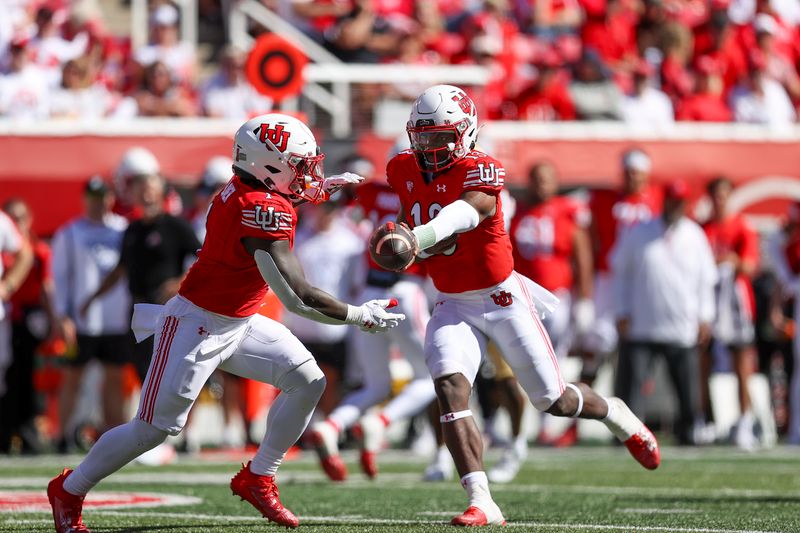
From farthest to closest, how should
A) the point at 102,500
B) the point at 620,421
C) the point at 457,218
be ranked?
the point at 102,500, the point at 620,421, the point at 457,218

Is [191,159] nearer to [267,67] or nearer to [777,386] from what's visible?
[267,67]

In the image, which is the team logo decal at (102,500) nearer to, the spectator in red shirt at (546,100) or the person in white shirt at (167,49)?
the person in white shirt at (167,49)

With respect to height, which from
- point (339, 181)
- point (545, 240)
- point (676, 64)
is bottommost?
point (545, 240)

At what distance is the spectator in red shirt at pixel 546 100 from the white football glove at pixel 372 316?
8.17m

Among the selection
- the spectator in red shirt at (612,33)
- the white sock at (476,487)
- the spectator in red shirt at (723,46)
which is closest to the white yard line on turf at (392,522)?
the white sock at (476,487)

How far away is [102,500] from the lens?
7.54m

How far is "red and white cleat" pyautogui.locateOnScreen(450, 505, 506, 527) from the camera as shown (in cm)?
603

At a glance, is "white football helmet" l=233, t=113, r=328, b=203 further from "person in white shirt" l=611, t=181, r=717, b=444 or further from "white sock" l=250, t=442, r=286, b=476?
"person in white shirt" l=611, t=181, r=717, b=444

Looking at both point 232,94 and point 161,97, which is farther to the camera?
point 232,94

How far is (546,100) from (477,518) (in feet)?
27.4

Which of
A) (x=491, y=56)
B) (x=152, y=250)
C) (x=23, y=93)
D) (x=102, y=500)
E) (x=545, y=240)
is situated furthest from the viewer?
(x=491, y=56)

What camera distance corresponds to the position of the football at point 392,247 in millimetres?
5812

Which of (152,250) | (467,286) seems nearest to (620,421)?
(467,286)

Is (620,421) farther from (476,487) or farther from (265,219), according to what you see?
(265,219)
